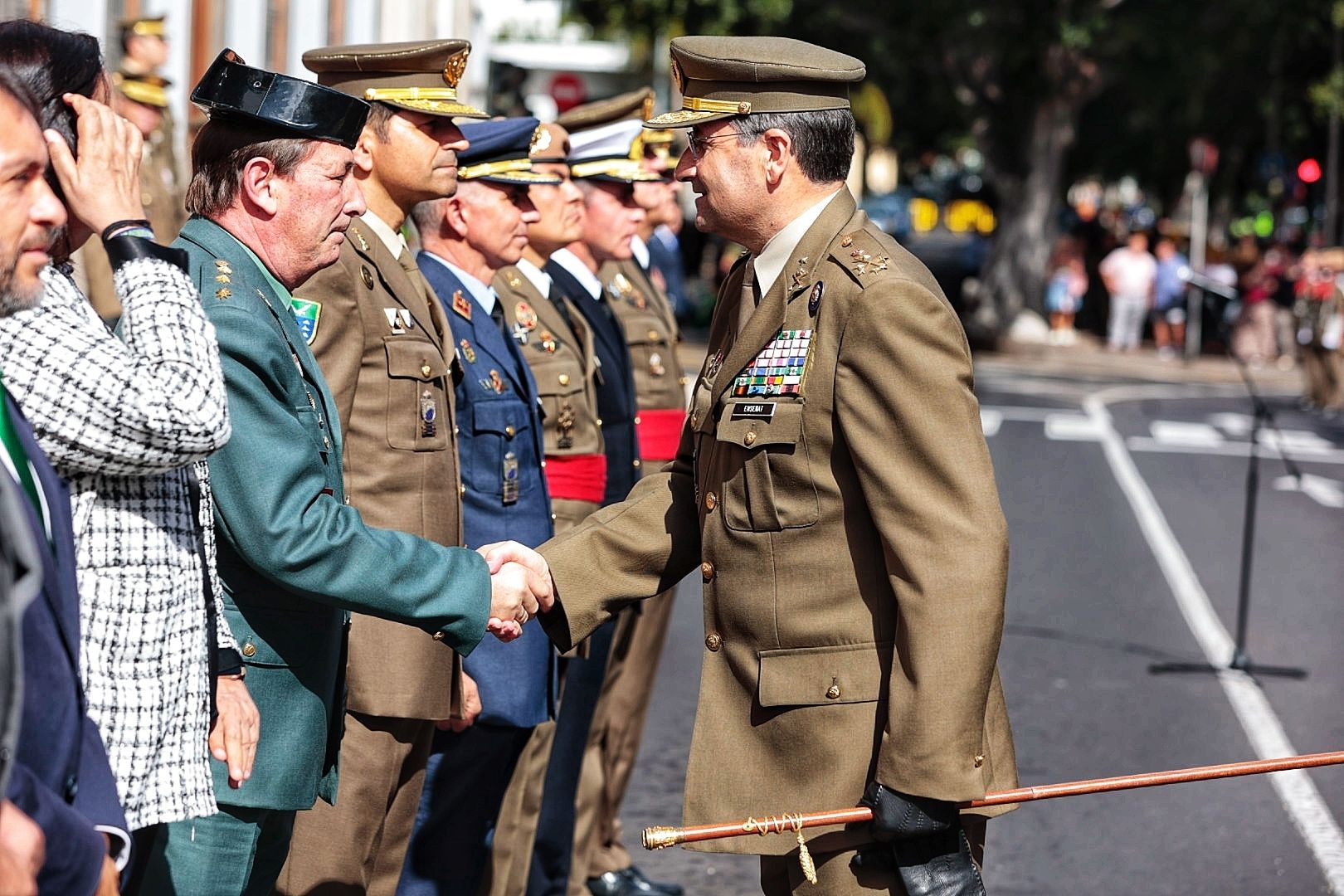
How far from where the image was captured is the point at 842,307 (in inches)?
132

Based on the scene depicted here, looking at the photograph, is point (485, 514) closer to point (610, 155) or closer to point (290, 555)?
point (290, 555)

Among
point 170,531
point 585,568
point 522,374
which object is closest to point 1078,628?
point 522,374

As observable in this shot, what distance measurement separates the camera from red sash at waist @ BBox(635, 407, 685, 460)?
6.33 meters

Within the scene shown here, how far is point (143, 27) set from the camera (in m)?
9.58

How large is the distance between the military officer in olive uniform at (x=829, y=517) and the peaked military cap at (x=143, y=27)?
6.49m

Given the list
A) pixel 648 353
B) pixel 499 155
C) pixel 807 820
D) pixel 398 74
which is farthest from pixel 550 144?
Answer: pixel 807 820

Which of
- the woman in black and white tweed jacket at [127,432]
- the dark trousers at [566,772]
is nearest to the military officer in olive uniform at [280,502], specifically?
the woman in black and white tweed jacket at [127,432]

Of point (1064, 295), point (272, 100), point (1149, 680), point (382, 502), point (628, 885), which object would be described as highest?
point (272, 100)

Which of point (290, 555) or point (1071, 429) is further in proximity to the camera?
point (1071, 429)

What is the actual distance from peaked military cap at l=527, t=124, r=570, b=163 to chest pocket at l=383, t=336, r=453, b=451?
1398 mm

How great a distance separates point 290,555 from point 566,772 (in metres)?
2.51

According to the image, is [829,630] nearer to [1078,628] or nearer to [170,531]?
[170,531]

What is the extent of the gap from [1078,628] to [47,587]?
8.20 m

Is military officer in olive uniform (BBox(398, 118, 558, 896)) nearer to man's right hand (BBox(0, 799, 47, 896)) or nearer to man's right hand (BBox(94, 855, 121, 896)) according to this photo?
man's right hand (BBox(94, 855, 121, 896))
